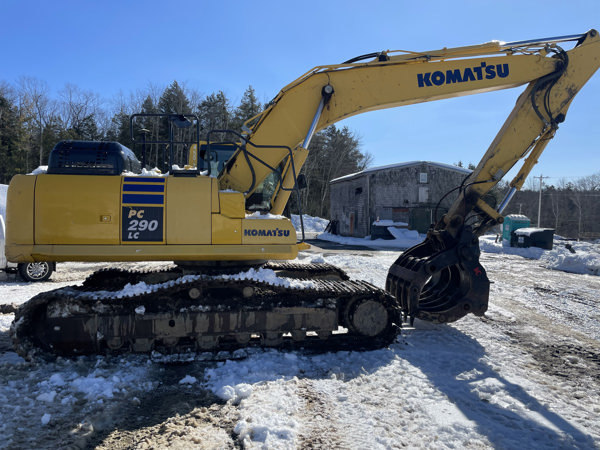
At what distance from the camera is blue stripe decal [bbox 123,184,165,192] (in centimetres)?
432

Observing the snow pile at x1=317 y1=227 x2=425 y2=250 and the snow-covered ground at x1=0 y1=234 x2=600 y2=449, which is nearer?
the snow-covered ground at x1=0 y1=234 x2=600 y2=449

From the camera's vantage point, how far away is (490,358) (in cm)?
462

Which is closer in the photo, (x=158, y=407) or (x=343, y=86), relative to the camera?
(x=158, y=407)

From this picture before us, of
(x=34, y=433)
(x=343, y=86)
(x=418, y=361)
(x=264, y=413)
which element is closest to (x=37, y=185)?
(x=34, y=433)

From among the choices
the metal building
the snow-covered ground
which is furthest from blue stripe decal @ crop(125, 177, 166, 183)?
the metal building

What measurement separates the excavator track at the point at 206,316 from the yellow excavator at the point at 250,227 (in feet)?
0.05

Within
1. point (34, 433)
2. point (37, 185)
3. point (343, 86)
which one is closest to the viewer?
point (34, 433)

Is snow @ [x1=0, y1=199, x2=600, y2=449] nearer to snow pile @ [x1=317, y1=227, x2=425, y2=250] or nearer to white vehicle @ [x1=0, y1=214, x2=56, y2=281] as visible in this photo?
white vehicle @ [x1=0, y1=214, x2=56, y2=281]

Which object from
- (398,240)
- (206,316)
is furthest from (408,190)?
(206,316)

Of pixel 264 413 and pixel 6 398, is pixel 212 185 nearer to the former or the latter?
pixel 264 413

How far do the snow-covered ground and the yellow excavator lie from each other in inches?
14.5

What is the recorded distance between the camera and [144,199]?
4.33 metres

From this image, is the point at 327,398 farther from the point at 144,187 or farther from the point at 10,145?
the point at 10,145

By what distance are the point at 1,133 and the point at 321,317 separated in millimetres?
40963
